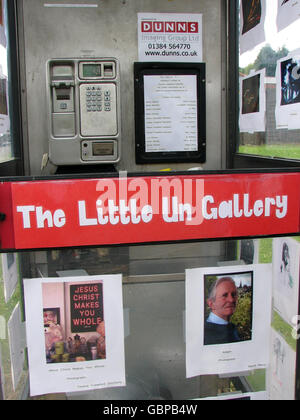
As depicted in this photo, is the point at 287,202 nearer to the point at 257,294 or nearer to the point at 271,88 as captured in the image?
the point at 257,294

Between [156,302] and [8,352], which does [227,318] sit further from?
[8,352]

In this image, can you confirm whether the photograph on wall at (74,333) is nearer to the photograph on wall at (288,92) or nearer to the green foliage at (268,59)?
the photograph on wall at (288,92)

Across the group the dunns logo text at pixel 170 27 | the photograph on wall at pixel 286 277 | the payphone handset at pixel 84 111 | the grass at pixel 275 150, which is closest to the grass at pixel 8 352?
the photograph on wall at pixel 286 277

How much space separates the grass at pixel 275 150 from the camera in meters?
1.40

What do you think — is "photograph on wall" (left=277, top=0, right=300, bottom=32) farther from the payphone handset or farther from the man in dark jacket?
the man in dark jacket

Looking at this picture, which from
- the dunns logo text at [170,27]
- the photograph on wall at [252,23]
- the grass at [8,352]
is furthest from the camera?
the dunns logo text at [170,27]

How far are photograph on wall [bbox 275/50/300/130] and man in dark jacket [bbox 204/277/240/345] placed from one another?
1.99 ft

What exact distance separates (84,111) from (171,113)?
40 centimetres

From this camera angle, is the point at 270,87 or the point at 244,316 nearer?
the point at 244,316

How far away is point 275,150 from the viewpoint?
1.56 meters

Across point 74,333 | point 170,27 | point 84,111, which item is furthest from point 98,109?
point 74,333

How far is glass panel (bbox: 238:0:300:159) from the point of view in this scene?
53.6 inches

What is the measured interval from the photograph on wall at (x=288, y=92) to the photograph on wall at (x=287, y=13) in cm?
11

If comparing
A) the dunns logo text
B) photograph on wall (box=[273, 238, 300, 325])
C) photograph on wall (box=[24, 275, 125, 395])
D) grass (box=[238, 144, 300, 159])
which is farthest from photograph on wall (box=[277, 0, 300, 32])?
photograph on wall (box=[24, 275, 125, 395])
